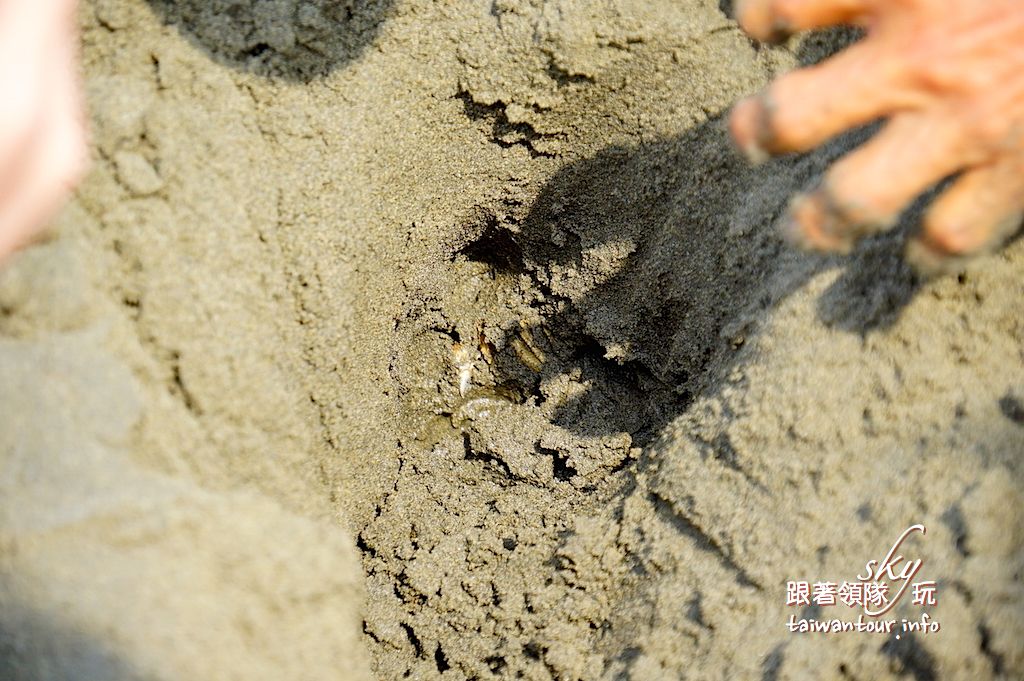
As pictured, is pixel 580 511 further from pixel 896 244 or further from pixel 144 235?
pixel 144 235

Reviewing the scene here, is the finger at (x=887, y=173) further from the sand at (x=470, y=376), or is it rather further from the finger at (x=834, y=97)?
the sand at (x=470, y=376)

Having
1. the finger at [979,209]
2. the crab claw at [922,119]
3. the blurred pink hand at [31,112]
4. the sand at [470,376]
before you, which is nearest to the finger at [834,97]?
the crab claw at [922,119]

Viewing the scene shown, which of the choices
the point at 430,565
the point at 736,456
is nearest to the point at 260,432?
the point at 430,565

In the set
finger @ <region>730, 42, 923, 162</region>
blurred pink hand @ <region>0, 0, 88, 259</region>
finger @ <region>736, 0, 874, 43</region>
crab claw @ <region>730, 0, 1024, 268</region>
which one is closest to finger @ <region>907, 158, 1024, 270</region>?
crab claw @ <region>730, 0, 1024, 268</region>

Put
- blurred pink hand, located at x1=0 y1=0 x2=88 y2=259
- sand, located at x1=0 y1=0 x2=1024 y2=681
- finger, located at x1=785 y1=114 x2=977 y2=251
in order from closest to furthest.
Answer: blurred pink hand, located at x1=0 y1=0 x2=88 y2=259 → finger, located at x1=785 y1=114 x2=977 y2=251 → sand, located at x1=0 y1=0 x2=1024 y2=681

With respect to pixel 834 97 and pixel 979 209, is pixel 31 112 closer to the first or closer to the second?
pixel 834 97

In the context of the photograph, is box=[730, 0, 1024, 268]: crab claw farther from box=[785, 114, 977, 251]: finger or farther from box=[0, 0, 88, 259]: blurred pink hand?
box=[0, 0, 88, 259]: blurred pink hand
